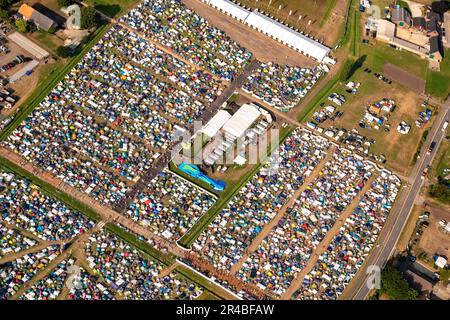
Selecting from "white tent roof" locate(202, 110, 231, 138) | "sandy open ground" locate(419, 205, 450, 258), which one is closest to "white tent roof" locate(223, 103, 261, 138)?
"white tent roof" locate(202, 110, 231, 138)

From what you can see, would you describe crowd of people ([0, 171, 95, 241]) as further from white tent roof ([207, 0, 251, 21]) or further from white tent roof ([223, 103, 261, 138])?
white tent roof ([207, 0, 251, 21])

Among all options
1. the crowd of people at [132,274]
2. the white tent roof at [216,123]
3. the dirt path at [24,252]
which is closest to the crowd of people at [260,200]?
the crowd of people at [132,274]

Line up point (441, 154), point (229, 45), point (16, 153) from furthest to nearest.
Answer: point (229, 45) → point (441, 154) → point (16, 153)

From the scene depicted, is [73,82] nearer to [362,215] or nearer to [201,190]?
[201,190]

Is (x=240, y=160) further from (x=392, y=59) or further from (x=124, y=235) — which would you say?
(x=392, y=59)

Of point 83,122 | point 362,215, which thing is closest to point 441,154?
point 362,215

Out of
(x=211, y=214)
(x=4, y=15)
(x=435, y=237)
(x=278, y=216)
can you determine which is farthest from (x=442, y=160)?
(x=4, y=15)
